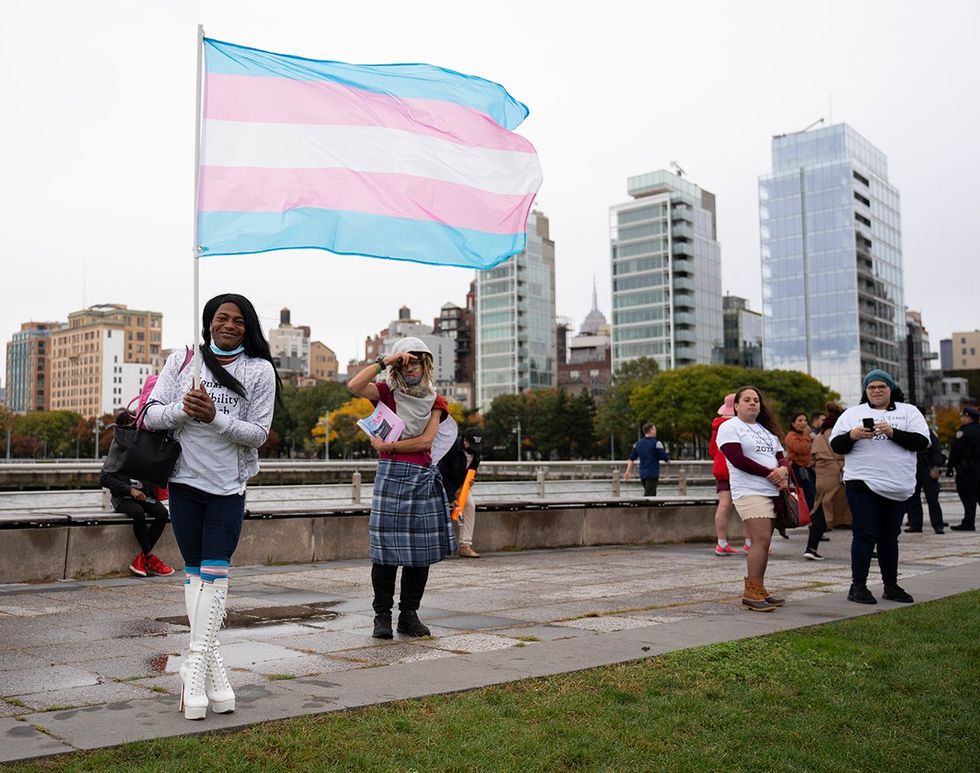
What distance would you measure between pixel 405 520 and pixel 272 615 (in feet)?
6.29

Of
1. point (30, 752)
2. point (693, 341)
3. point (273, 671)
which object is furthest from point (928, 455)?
point (693, 341)

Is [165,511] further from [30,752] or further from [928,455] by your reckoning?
[928,455]

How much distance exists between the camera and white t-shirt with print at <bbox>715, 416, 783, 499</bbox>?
8797 mm

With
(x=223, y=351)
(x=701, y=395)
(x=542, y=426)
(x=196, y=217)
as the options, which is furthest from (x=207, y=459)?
(x=542, y=426)

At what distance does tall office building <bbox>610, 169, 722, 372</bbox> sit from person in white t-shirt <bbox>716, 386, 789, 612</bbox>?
148 meters

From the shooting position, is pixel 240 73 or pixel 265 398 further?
pixel 240 73

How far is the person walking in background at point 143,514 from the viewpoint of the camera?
1129 cm

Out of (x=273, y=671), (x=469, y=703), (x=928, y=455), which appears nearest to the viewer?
(x=469, y=703)

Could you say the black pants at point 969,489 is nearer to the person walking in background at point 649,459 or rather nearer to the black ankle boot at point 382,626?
the person walking in background at point 649,459

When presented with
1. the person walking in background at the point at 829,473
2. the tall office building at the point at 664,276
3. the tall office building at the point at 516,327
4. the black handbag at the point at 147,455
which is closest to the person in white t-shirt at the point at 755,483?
the black handbag at the point at 147,455

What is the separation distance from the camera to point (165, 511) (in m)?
11.4

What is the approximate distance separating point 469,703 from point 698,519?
13.2 m

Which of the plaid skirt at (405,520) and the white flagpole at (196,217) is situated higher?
the white flagpole at (196,217)

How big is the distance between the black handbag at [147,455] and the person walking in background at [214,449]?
63 millimetres
